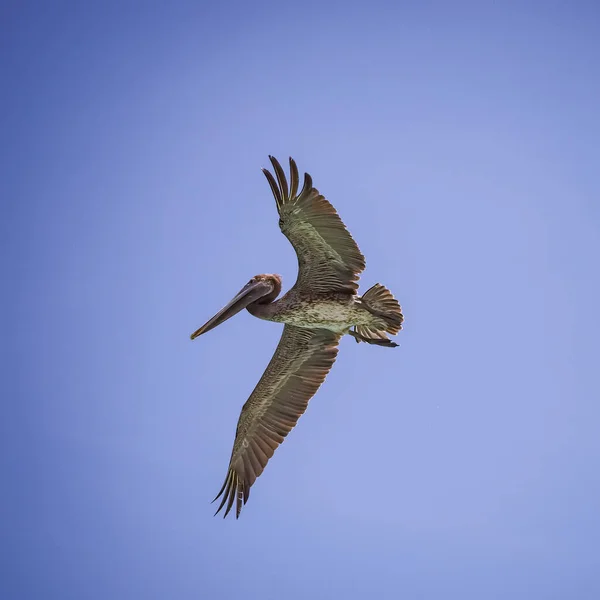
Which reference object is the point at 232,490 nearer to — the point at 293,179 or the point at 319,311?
the point at 319,311

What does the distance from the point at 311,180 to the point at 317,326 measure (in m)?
2.45

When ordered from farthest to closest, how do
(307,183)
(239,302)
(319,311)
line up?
(239,302) → (319,311) → (307,183)

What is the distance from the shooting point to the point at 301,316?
11.0m

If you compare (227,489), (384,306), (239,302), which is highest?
(384,306)

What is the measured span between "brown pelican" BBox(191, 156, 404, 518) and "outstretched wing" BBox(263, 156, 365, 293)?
1 centimetres

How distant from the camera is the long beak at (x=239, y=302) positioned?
1123 cm

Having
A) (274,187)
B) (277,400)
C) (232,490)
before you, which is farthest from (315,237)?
(232,490)

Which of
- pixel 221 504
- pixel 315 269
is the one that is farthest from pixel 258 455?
pixel 315 269

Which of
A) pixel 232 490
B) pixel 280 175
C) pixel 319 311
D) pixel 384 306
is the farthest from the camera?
pixel 232 490

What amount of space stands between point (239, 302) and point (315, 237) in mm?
1655

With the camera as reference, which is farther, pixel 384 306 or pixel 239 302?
pixel 239 302

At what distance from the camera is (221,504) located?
11.6 meters

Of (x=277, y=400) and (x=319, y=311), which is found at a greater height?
(x=319, y=311)

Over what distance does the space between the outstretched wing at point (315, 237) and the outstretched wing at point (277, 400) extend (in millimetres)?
A: 1095
